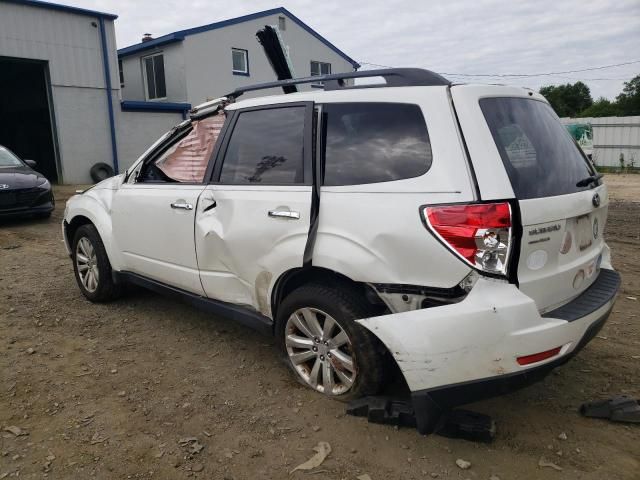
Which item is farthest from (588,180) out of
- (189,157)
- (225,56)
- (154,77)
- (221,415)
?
(154,77)

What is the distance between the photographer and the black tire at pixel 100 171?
53.3 ft

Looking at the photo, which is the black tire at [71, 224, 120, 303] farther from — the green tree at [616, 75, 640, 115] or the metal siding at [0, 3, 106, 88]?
the green tree at [616, 75, 640, 115]

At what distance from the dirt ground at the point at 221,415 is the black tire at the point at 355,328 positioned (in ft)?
0.76

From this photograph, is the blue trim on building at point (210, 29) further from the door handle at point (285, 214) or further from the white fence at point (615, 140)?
the door handle at point (285, 214)

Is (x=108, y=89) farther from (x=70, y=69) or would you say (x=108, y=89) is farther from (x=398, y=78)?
(x=398, y=78)

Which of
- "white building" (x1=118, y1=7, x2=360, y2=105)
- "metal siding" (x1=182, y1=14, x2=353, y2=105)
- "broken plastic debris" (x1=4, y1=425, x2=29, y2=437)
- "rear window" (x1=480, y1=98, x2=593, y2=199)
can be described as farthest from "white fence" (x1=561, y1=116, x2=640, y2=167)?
"broken plastic debris" (x1=4, y1=425, x2=29, y2=437)

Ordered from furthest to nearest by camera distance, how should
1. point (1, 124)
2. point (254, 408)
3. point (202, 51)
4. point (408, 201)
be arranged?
1. point (1, 124)
2. point (202, 51)
3. point (254, 408)
4. point (408, 201)

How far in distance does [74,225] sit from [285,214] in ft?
9.89

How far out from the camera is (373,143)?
2.75m

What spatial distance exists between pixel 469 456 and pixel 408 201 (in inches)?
51.4

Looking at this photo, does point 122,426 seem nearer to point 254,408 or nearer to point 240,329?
point 254,408

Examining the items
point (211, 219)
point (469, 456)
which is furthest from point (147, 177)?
point (469, 456)

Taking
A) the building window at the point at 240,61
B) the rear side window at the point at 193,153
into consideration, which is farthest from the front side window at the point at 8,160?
the building window at the point at 240,61

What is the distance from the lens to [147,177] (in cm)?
418
